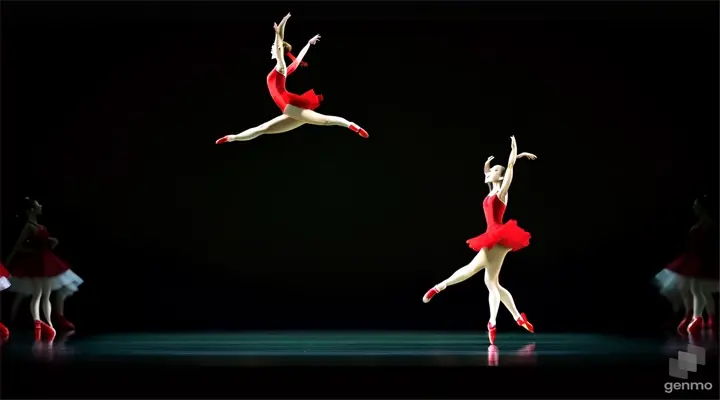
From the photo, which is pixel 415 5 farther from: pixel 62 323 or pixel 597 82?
pixel 62 323

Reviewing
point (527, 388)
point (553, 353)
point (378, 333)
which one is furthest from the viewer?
point (378, 333)

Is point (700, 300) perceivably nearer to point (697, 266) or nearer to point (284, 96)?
point (697, 266)

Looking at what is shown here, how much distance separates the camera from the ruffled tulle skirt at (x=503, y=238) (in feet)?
22.2

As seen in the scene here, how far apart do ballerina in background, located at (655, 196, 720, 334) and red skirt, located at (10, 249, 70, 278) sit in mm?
4654

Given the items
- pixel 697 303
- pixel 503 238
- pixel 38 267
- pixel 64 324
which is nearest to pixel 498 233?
pixel 503 238

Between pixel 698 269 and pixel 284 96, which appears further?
pixel 698 269

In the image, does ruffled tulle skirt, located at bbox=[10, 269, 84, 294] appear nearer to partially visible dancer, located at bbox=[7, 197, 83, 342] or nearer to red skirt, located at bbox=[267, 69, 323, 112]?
partially visible dancer, located at bbox=[7, 197, 83, 342]

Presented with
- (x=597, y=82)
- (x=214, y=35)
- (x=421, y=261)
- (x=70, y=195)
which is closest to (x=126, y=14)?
(x=214, y=35)

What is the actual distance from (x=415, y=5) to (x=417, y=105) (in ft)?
2.70

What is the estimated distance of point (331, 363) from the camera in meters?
5.50

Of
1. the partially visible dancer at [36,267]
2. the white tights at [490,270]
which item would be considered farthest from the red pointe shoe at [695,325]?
the partially visible dancer at [36,267]

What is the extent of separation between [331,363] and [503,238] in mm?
1784

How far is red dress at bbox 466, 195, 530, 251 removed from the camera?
22.3ft

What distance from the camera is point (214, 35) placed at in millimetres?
8641
